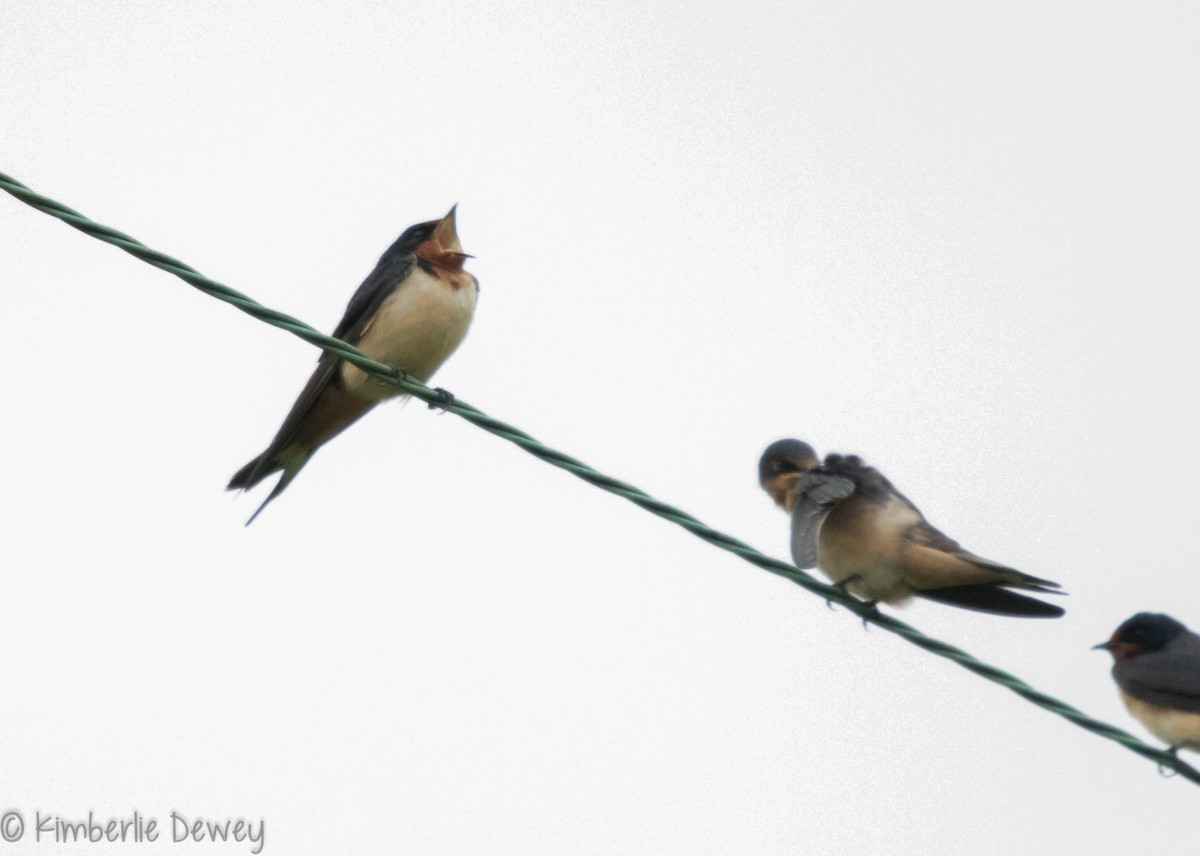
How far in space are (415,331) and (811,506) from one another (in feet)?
6.88

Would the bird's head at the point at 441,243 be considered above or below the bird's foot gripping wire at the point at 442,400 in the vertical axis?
above

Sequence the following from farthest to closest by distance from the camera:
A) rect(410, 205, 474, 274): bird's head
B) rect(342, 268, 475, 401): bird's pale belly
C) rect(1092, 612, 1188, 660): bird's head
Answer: rect(1092, 612, 1188, 660): bird's head, rect(410, 205, 474, 274): bird's head, rect(342, 268, 475, 401): bird's pale belly

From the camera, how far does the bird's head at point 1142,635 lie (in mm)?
7691

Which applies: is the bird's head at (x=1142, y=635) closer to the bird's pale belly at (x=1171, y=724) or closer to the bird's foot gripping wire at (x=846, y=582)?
the bird's pale belly at (x=1171, y=724)

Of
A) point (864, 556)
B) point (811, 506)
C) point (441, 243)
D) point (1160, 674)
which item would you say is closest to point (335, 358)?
point (441, 243)

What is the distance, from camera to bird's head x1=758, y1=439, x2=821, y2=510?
267 inches

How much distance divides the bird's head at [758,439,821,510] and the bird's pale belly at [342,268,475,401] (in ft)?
4.78

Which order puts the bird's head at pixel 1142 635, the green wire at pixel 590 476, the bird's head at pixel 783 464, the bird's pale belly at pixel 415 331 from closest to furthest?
the green wire at pixel 590 476 → the bird's head at pixel 783 464 → the bird's pale belly at pixel 415 331 → the bird's head at pixel 1142 635

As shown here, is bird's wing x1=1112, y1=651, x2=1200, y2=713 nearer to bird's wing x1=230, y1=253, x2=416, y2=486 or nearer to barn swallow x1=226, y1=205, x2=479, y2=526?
barn swallow x1=226, y1=205, x2=479, y2=526

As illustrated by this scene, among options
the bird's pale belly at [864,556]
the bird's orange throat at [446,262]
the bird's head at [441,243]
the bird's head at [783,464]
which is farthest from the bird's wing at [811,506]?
the bird's head at [441,243]

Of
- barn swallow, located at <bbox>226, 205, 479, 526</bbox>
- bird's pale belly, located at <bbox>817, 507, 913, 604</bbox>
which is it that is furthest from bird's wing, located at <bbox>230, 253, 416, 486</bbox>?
bird's pale belly, located at <bbox>817, 507, 913, 604</bbox>

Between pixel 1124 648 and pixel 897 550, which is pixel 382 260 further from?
pixel 1124 648

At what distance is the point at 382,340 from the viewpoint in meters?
7.09

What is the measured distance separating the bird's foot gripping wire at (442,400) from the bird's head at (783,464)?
1394mm
